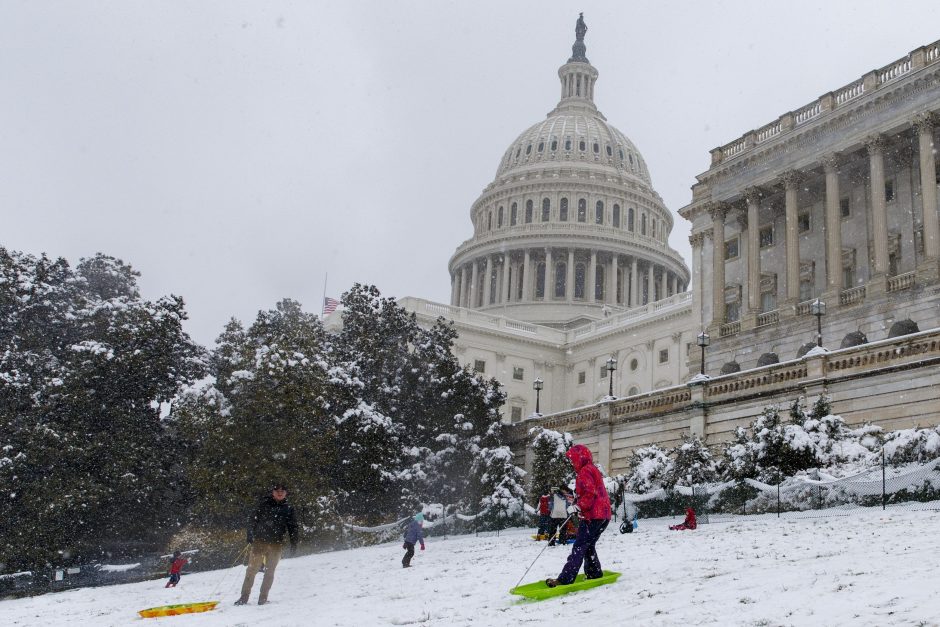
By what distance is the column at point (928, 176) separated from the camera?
4450 cm

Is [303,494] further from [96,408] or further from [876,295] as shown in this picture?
[876,295]

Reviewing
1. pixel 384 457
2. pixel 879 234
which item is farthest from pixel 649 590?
pixel 879 234

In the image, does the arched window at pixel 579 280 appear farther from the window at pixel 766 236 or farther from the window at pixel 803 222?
the window at pixel 803 222

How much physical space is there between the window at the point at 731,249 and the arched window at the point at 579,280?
59319 mm

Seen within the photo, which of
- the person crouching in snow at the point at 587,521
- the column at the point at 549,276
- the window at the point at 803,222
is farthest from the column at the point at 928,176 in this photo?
the column at the point at 549,276

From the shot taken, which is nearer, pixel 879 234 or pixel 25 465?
pixel 25 465

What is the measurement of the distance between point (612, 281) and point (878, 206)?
237 ft

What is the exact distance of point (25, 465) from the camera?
39.1m

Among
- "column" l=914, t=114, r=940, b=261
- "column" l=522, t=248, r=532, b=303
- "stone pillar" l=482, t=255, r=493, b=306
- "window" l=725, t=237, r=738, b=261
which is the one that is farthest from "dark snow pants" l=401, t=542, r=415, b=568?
"stone pillar" l=482, t=255, r=493, b=306

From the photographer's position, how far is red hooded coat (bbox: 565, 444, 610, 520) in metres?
14.0

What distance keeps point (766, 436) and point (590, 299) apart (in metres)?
87.7

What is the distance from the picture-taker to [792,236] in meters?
51.1

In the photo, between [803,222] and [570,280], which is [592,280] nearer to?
[570,280]

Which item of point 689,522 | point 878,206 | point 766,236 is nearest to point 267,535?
point 689,522
